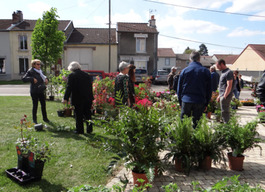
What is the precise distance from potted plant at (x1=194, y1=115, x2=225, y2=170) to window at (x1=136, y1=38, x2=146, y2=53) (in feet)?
93.9

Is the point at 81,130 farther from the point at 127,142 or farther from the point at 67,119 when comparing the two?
the point at 127,142

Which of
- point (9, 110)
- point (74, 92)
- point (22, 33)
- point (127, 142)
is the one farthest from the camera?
point (22, 33)

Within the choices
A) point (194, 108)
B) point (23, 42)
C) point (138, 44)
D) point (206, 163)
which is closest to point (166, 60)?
point (138, 44)

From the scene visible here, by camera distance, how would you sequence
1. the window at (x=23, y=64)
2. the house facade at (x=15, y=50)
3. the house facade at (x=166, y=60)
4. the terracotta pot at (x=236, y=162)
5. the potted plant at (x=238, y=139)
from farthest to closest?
the house facade at (x=166, y=60) < the window at (x=23, y=64) < the house facade at (x=15, y=50) < the terracotta pot at (x=236, y=162) < the potted plant at (x=238, y=139)

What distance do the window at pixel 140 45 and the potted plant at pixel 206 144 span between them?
28.6m

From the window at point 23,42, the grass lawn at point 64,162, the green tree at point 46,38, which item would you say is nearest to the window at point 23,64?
the window at point 23,42

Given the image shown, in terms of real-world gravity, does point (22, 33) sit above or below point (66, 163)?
above

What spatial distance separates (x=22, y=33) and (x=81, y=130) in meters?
29.7

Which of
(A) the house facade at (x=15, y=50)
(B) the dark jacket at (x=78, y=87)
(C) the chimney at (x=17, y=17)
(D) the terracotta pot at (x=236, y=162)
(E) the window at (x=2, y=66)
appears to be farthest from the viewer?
(C) the chimney at (x=17, y=17)

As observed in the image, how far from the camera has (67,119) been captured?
25.4ft

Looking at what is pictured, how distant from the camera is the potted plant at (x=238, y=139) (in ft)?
12.3

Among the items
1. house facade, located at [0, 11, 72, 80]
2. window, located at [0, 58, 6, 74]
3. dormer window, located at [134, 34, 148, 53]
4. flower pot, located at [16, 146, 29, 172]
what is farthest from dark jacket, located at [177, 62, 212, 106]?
window, located at [0, 58, 6, 74]

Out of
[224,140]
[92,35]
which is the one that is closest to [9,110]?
[224,140]

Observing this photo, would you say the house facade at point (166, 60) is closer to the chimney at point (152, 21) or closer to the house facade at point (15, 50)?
the chimney at point (152, 21)
